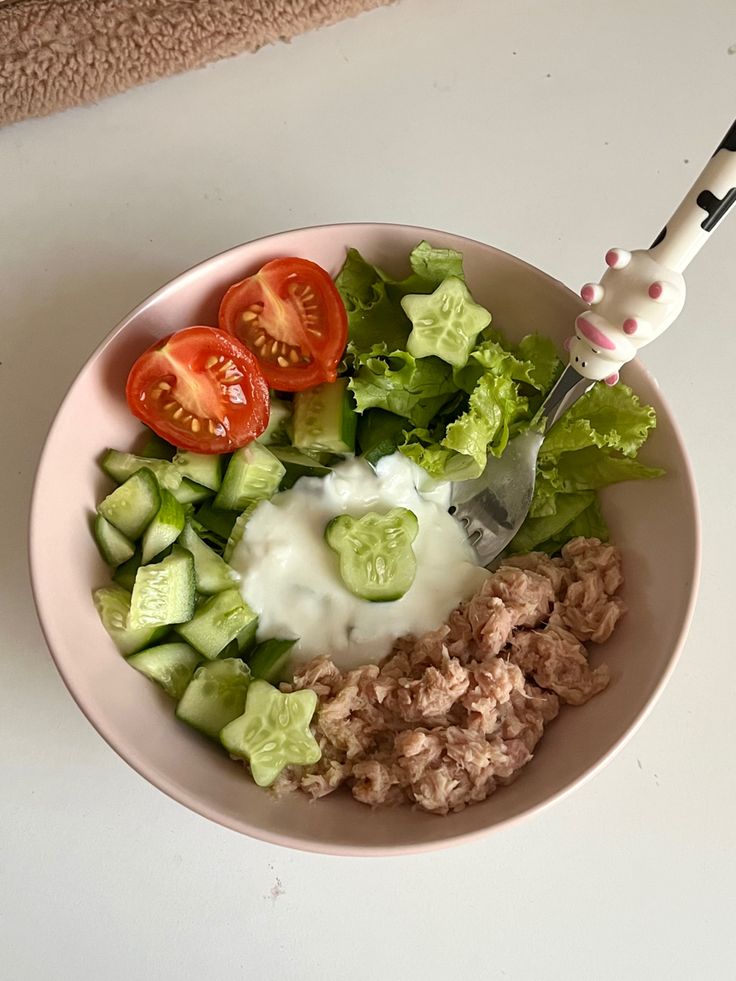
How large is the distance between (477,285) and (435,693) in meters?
0.75

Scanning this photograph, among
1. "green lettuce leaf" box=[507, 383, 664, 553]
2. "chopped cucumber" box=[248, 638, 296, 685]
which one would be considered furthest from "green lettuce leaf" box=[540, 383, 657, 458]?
"chopped cucumber" box=[248, 638, 296, 685]

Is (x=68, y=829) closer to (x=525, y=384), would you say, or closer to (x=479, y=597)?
(x=479, y=597)

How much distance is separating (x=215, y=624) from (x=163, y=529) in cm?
19

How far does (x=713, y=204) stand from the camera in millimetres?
1373

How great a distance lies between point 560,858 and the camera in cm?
183

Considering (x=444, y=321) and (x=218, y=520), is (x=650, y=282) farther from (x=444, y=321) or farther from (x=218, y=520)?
(x=218, y=520)

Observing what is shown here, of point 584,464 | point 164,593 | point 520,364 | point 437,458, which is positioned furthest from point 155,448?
point 584,464

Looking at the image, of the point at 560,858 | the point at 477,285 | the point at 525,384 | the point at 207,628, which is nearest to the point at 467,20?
the point at 477,285

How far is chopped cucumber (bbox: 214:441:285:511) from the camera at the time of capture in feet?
5.74

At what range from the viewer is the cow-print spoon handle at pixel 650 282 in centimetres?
137

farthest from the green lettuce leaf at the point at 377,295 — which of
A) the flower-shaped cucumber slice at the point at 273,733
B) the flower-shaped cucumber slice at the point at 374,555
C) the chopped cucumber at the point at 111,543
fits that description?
the flower-shaped cucumber slice at the point at 273,733

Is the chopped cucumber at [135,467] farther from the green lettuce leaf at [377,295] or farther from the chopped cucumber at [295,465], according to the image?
the green lettuce leaf at [377,295]

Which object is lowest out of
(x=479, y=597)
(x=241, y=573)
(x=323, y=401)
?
(x=241, y=573)

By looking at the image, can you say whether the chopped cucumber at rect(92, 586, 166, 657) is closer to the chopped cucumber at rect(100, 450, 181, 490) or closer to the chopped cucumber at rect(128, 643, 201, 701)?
the chopped cucumber at rect(128, 643, 201, 701)
